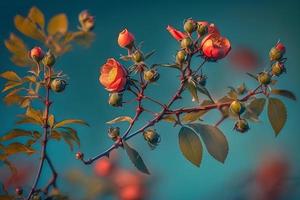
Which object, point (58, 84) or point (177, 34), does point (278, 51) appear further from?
point (58, 84)

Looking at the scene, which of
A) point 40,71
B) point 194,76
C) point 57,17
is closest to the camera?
point 194,76

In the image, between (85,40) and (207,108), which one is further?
(85,40)

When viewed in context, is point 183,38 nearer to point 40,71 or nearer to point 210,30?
point 210,30

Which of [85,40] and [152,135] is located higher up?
[85,40]

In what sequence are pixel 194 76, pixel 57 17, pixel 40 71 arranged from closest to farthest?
pixel 194 76, pixel 40 71, pixel 57 17

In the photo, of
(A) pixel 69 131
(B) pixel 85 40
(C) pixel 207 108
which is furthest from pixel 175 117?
(B) pixel 85 40

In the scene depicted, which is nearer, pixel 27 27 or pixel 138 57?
pixel 138 57

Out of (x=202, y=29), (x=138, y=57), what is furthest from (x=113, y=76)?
(x=202, y=29)
